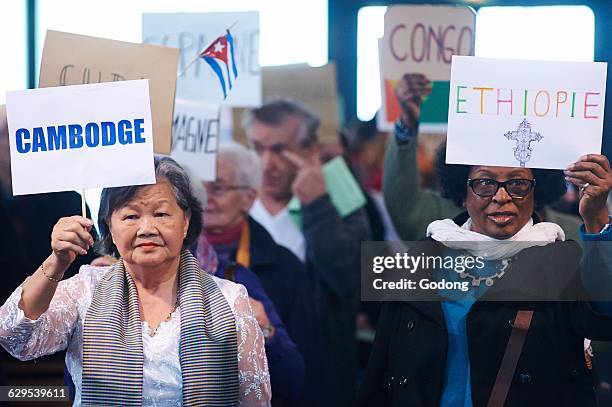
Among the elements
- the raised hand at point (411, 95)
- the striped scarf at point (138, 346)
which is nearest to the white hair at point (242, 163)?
the raised hand at point (411, 95)

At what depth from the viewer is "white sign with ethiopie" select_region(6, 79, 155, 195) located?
3654 millimetres

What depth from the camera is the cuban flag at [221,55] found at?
187 inches

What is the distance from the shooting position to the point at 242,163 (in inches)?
209

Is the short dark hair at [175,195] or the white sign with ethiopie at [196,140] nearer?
the short dark hair at [175,195]

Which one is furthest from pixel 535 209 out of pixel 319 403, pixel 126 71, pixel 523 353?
pixel 319 403

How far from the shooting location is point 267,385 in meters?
3.57

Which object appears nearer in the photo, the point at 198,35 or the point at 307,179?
the point at 198,35

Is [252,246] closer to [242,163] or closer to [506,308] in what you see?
[242,163]

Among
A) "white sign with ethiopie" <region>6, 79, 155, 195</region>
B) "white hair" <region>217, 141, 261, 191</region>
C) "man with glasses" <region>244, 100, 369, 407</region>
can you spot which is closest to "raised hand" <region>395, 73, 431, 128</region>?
"white hair" <region>217, 141, 261, 191</region>

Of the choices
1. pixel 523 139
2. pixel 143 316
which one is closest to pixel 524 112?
pixel 523 139

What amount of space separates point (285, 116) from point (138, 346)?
3.00 meters

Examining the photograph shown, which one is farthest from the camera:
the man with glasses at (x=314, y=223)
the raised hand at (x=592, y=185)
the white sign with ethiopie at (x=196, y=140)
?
the man with glasses at (x=314, y=223)

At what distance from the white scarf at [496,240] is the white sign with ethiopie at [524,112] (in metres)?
0.20

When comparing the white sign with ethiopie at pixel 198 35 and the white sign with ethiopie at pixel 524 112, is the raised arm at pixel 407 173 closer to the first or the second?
the white sign with ethiopie at pixel 524 112
